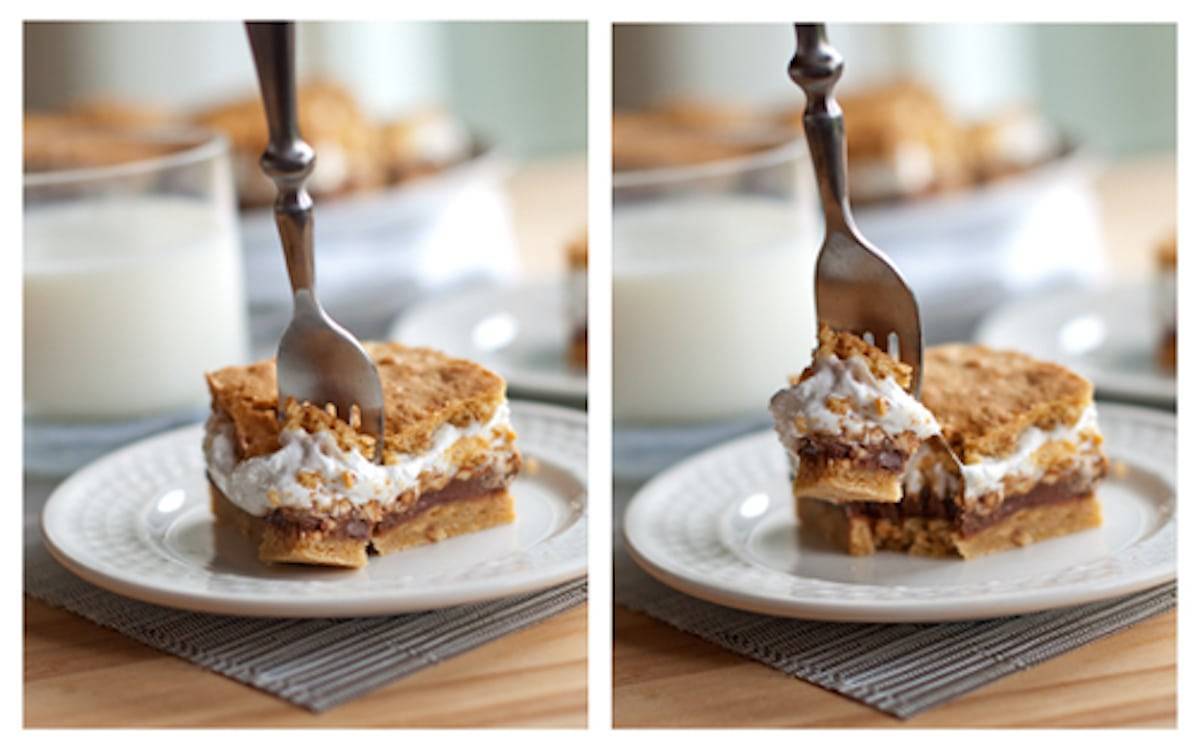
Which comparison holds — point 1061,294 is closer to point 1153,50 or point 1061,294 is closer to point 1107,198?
point 1107,198

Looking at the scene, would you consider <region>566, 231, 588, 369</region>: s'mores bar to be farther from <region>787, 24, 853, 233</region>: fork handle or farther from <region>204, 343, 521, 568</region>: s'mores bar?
<region>787, 24, 853, 233</region>: fork handle

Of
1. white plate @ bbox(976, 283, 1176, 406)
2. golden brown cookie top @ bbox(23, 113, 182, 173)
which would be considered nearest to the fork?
white plate @ bbox(976, 283, 1176, 406)

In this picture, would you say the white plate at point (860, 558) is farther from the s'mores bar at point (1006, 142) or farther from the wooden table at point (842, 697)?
the s'mores bar at point (1006, 142)

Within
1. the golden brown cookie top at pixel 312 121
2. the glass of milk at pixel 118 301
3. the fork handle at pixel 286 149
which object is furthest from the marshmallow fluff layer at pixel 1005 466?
the golden brown cookie top at pixel 312 121

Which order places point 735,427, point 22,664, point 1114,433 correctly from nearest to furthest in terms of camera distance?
point 22,664
point 1114,433
point 735,427

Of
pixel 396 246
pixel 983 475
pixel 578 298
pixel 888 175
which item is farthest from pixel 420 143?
pixel 983 475

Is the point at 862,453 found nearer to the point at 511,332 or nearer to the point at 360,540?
the point at 360,540
